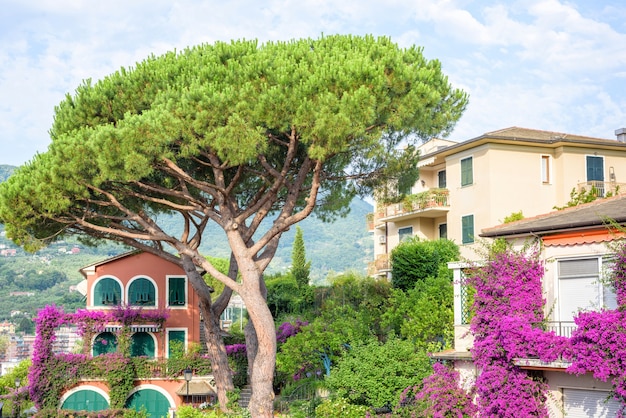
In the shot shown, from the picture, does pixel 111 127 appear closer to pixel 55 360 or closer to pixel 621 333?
pixel 621 333

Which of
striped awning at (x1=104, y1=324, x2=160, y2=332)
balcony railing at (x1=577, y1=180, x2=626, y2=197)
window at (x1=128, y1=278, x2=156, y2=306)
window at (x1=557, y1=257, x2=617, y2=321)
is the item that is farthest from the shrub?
window at (x1=128, y1=278, x2=156, y2=306)

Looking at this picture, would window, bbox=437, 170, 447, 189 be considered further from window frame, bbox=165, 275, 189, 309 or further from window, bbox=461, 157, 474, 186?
Answer: window frame, bbox=165, 275, 189, 309

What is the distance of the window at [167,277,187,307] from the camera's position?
3616cm

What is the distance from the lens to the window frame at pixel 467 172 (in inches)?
1299

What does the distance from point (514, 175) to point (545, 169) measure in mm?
1568

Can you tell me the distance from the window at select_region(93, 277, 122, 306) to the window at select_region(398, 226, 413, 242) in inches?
527

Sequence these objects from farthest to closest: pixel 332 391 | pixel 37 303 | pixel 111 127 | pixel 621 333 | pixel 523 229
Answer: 1. pixel 37 303
2. pixel 332 391
3. pixel 111 127
4. pixel 523 229
5. pixel 621 333

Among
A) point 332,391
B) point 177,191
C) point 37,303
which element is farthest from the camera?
point 37,303

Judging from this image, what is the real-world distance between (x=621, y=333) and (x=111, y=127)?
515 inches

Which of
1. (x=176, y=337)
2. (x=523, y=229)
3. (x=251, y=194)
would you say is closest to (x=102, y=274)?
(x=176, y=337)

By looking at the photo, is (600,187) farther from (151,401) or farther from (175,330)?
(151,401)

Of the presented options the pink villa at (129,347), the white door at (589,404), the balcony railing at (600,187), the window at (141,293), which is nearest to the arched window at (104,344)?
the pink villa at (129,347)

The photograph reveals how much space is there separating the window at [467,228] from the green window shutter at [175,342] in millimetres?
13144

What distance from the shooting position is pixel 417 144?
2302cm
